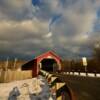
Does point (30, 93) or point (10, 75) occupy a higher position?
point (10, 75)

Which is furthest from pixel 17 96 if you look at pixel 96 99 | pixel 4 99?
pixel 96 99

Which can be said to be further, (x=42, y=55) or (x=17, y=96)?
(x=42, y=55)

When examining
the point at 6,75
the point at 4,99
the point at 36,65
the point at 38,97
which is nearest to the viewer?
the point at 38,97

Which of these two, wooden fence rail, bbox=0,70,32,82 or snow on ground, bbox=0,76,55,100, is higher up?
wooden fence rail, bbox=0,70,32,82

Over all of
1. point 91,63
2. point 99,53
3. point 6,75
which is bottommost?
point 6,75

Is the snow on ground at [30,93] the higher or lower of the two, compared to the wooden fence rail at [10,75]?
lower

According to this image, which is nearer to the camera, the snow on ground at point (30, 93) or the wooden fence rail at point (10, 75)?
the snow on ground at point (30, 93)

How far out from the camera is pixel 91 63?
1854 inches

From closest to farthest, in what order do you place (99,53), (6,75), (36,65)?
(6,75), (36,65), (99,53)

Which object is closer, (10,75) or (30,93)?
(30,93)

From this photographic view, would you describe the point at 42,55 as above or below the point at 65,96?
above

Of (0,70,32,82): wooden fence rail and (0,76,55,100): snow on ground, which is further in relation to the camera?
(0,70,32,82): wooden fence rail

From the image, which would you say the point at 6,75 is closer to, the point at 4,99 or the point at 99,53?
the point at 4,99

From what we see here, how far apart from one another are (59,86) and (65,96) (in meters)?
0.33
